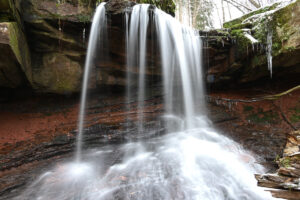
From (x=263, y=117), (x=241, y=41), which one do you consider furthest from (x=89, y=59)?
(x=263, y=117)

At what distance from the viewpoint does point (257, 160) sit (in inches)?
155

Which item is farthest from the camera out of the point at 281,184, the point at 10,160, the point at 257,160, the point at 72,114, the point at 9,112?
the point at 72,114

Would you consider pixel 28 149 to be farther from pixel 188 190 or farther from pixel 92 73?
pixel 188 190

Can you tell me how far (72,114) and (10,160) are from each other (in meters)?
2.19

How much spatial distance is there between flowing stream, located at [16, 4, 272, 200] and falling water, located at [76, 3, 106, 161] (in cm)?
3

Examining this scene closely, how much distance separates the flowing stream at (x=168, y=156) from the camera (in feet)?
9.29

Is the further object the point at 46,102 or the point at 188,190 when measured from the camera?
the point at 46,102

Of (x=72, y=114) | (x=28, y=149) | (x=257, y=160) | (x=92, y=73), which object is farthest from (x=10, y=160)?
(x=257, y=160)

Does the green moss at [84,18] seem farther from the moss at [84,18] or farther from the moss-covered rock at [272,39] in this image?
the moss-covered rock at [272,39]

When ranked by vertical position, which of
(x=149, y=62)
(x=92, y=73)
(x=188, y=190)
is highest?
(x=149, y=62)

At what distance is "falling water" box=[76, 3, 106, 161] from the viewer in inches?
185

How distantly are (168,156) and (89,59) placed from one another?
4.33 metres

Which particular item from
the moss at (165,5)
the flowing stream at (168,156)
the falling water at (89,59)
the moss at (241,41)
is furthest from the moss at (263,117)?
the falling water at (89,59)

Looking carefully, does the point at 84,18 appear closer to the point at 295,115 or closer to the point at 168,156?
the point at 168,156
